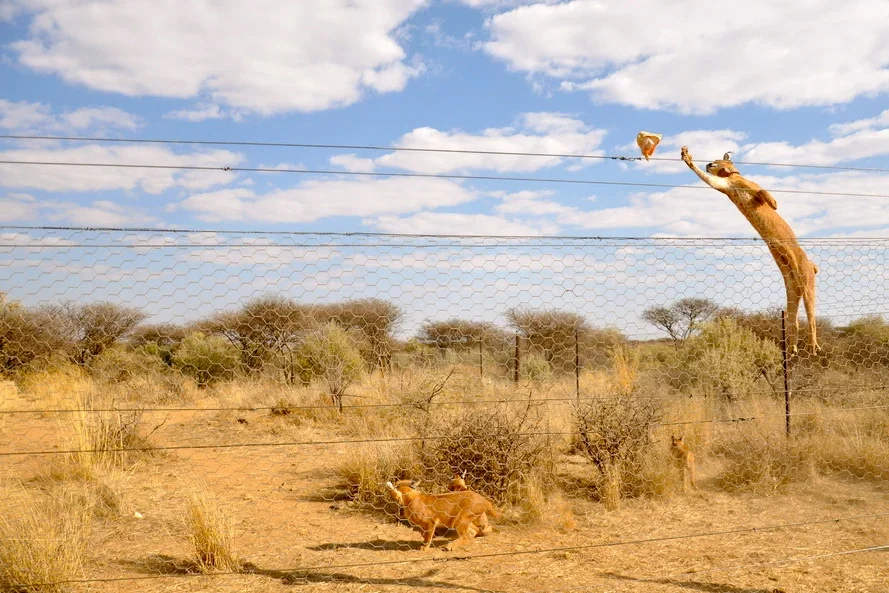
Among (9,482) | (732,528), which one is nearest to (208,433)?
(9,482)

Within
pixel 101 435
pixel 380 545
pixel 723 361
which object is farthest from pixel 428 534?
pixel 723 361

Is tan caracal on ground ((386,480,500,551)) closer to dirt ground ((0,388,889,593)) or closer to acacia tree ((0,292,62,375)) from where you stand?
dirt ground ((0,388,889,593))

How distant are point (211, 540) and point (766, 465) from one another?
515cm

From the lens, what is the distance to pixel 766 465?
6.24 meters

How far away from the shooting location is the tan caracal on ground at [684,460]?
20.2 ft

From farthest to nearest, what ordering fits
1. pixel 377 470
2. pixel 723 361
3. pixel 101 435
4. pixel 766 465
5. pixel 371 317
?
pixel 723 361
pixel 101 435
pixel 766 465
pixel 377 470
pixel 371 317

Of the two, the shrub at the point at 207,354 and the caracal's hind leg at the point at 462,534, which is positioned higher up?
the shrub at the point at 207,354

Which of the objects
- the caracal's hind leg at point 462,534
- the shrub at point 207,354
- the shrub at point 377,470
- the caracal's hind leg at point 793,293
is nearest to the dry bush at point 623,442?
the shrub at point 377,470

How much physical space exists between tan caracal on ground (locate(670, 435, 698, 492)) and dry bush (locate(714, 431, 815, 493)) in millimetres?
463

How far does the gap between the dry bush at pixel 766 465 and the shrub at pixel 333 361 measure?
405 centimetres

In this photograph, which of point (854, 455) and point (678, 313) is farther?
point (854, 455)

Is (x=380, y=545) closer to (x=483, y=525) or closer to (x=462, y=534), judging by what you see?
(x=462, y=534)

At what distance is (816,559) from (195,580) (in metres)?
4.12

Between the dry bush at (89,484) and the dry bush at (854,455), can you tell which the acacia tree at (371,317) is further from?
the dry bush at (854,455)
